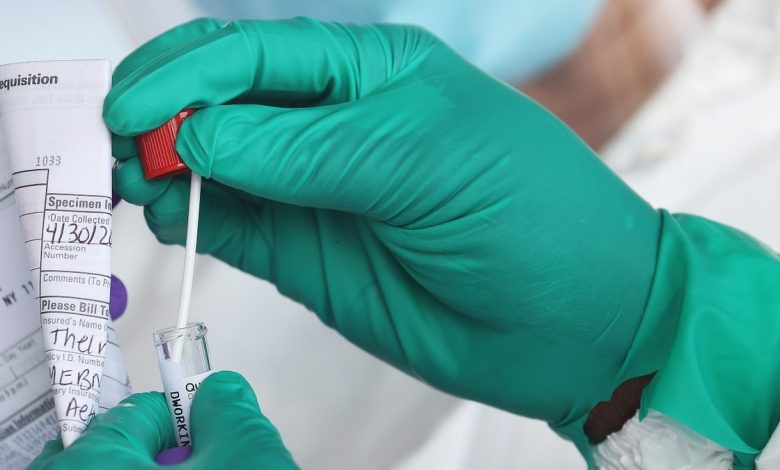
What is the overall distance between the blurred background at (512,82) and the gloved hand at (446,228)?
0.17 metres

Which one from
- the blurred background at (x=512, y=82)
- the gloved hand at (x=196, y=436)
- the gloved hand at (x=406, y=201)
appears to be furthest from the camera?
the blurred background at (x=512, y=82)

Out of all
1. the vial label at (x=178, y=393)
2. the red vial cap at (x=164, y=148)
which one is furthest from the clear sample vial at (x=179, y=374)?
the red vial cap at (x=164, y=148)

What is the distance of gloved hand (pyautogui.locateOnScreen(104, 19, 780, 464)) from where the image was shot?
0.58 metres

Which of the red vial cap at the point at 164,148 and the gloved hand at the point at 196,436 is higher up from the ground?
the red vial cap at the point at 164,148

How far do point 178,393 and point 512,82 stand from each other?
2.45 ft

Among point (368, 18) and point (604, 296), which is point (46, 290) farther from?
point (368, 18)

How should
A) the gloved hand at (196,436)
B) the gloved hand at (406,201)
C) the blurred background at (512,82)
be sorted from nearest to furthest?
the gloved hand at (196,436), the gloved hand at (406,201), the blurred background at (512,82)

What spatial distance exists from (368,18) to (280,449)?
61 centimetres

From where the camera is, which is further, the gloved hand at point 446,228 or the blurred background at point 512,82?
the blurred background at point 512,82

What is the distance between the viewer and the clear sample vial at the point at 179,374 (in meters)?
0.55

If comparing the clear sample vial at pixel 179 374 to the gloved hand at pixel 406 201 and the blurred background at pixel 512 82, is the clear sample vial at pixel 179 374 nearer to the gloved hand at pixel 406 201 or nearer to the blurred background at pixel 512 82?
the gloved hand at pixel 406 201

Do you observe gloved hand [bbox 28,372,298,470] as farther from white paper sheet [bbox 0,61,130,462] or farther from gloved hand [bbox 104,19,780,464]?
gloved hand [bbox 104,19,780,464]

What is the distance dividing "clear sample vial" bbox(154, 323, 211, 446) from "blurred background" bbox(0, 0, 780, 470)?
298mm

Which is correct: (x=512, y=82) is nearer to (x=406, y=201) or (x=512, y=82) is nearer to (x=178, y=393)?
(x=406, y=201)
